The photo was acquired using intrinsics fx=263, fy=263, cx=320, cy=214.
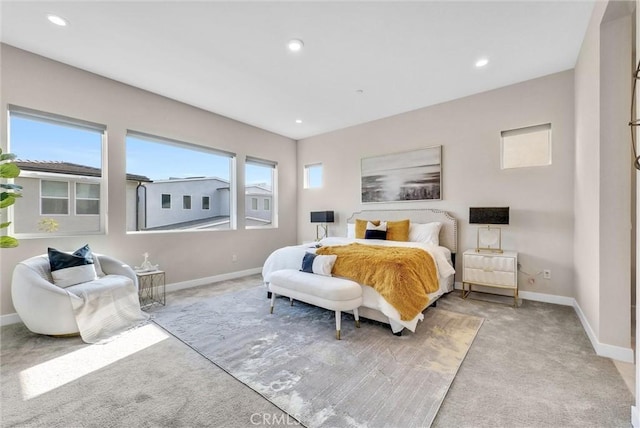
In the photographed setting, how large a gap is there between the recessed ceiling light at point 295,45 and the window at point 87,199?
3.07m

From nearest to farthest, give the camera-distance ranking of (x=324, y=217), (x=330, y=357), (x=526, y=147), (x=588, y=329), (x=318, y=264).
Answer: (x=330, y=357)
(x=588, y=329)
(x=318, y=264)
(x=526, y=147)
(x=324, y=217)

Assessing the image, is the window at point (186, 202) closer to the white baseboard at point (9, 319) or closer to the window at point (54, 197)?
the window at point (54, 197)

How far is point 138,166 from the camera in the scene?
3910 mm

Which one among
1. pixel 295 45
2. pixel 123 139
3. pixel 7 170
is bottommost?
pixel 7 170

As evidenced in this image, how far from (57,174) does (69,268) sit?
1.28 metres

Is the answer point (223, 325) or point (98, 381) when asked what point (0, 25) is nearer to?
point (98, 381)

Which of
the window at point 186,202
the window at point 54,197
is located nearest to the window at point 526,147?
the window at point 186,202

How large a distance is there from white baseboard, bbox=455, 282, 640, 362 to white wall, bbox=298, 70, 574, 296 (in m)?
0.08

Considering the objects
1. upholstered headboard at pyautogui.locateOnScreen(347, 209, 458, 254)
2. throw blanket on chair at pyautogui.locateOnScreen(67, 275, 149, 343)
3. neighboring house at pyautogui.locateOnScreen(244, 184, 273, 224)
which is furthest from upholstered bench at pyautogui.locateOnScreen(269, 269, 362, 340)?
neighboring house at pyautogui.locateOnScreen(244, 184, 273, 224)

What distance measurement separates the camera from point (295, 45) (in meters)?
2.83

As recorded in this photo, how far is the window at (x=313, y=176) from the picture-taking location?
610cm

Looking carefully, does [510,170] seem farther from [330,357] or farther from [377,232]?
[330,357]

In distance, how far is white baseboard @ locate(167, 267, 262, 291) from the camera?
4.18 meters

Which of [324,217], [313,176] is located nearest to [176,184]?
[324,217]
